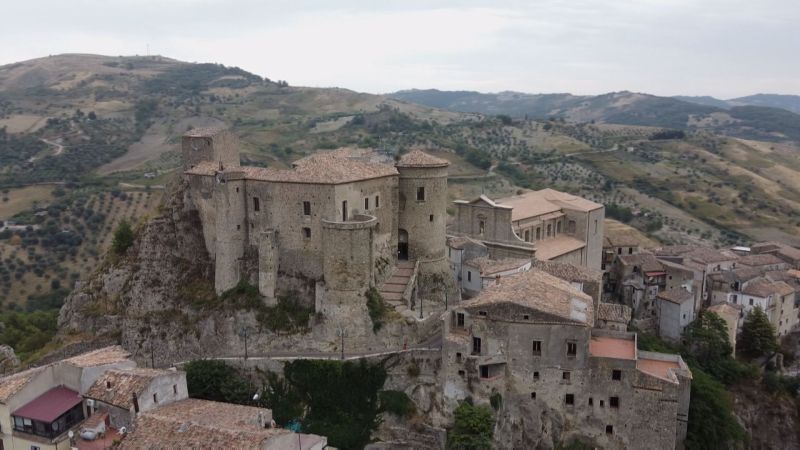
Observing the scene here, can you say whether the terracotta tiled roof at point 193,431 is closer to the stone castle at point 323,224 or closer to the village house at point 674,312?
the stone castle at point 323,224

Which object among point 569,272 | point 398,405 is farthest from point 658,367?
point 398,405

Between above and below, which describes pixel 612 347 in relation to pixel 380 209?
below

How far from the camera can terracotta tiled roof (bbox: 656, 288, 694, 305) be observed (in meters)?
49.0

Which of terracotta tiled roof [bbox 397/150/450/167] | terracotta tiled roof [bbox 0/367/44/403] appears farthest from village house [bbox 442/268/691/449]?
terracotta tiled roof [bbox 0/367/44/403]

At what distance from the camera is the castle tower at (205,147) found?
45.4 m

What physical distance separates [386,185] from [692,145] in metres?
141

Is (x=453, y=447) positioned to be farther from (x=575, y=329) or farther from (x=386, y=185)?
(x=386, y=185)

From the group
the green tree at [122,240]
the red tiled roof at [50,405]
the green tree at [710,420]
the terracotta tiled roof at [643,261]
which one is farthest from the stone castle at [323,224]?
the terracotta tiled roof at [643,261]

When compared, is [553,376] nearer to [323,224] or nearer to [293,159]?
[323,224]

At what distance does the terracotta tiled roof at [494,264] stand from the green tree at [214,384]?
58.4 ft

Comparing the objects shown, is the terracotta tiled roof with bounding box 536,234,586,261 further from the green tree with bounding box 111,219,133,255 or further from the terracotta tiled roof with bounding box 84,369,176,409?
the green tree with bounding box 111,219,133,255

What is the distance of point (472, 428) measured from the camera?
111ft

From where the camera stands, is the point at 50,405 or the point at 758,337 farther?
the point at 758,337

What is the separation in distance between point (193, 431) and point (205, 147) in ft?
78.1
